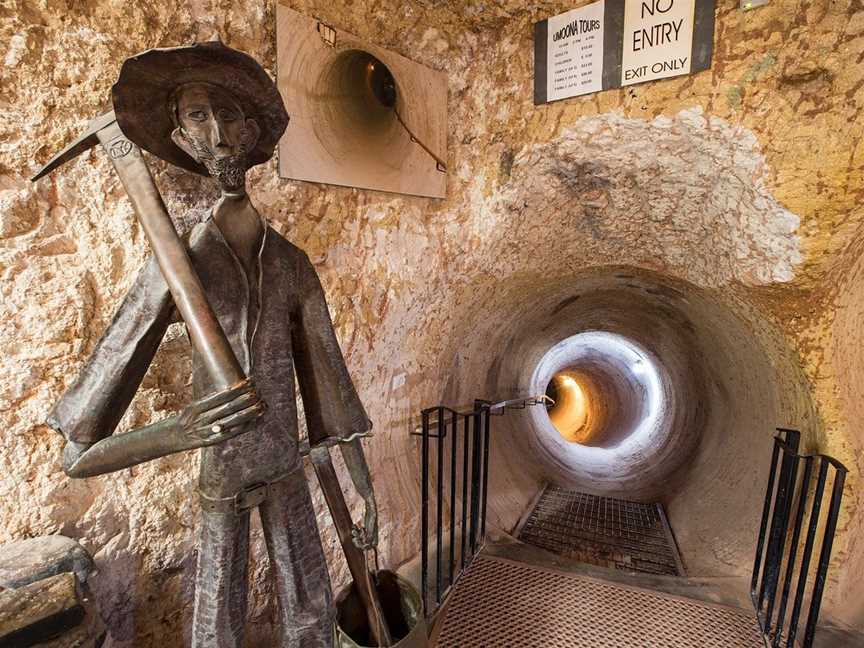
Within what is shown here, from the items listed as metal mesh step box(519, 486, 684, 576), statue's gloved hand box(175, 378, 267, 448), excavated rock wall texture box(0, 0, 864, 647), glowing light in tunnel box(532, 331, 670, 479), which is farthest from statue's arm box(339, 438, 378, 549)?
glowing light in tunnel box(532, 331, 670, 479)

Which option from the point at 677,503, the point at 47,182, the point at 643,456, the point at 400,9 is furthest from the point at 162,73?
the point at 643,456

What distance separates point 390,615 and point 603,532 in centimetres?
363

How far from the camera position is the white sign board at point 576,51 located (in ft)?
7.66

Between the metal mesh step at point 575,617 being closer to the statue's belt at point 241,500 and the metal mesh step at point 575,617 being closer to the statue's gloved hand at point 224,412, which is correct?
the statue's belt at point 241,500

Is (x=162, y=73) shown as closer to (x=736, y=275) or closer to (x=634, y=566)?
(x=736, y=275)

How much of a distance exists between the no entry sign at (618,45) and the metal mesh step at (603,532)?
409 cm

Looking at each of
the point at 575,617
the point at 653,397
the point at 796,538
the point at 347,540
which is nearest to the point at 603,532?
the point at 575,617

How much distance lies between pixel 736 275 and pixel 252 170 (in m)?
2.83

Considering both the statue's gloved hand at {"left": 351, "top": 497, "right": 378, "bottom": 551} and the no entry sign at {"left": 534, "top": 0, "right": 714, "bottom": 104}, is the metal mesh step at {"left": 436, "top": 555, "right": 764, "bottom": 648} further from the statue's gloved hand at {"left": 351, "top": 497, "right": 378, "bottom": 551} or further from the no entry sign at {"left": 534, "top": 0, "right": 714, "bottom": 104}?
the no entry sign at {"left": 534, "top": 0, "right": 714, "bottom": 104}

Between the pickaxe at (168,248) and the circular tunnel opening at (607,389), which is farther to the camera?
the circular tunnel opening at (607,389)

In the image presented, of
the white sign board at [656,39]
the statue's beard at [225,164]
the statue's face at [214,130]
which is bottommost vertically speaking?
the statue's beard at [225,164]

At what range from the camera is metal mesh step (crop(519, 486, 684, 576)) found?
13.9ft

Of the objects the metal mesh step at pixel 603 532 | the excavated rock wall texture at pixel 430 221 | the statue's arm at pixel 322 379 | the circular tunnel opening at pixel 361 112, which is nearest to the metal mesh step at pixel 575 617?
the excavated rock wall texture at pixel 430 221

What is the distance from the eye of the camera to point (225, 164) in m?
1.25
